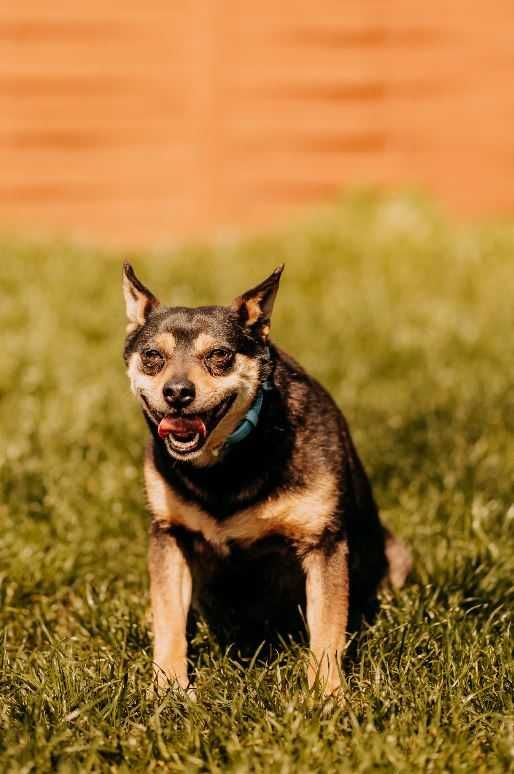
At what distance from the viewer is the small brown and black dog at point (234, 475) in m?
3.11

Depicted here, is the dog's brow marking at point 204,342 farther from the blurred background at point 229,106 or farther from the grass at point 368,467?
the blurred background at point 229,106

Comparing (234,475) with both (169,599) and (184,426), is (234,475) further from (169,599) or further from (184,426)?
(169,599)

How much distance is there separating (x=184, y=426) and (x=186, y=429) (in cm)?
1

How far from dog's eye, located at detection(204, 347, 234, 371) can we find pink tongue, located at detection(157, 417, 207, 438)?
0.18m

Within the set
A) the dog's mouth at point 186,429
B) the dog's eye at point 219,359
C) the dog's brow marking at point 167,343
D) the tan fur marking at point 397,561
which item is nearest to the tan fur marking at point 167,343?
the dog's brow marking at point 167,343

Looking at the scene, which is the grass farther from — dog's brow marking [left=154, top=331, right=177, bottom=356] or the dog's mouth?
dog's brow marking [left=154, top=331, right=177, bottom=356]

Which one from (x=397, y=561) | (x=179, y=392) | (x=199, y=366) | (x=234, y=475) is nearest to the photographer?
(x=179, y=392)

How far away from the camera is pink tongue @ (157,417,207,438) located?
305cm

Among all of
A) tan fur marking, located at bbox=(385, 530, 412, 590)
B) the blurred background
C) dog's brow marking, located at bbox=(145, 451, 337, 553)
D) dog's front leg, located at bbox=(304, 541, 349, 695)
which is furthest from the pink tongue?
the blurred background

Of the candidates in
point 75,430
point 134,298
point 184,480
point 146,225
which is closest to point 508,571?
point 184,480

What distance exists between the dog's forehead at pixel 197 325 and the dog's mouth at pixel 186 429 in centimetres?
22

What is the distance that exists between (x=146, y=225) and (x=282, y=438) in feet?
21.4

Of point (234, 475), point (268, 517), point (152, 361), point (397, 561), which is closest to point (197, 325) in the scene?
point (152, 361)

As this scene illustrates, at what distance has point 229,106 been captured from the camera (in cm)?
923
